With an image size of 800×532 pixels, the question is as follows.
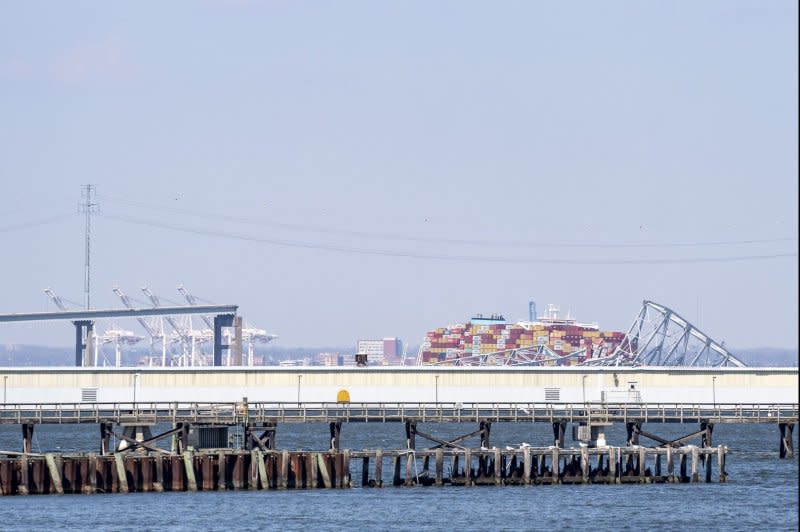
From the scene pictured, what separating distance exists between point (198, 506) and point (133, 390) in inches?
3015

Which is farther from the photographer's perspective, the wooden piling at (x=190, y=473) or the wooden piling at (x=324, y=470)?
the wooden piling at (x=324, y=470)

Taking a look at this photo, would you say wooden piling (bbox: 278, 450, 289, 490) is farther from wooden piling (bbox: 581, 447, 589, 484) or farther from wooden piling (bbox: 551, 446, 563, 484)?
wooden piling (bbox: 581, 447, 589, 484)

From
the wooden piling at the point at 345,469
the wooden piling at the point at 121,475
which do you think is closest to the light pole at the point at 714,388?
the wooden piling at the point at 345,469

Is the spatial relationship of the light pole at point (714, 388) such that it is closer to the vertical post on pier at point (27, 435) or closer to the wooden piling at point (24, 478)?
the vertical post on pier at point (27, 435)

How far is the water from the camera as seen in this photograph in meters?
53.8

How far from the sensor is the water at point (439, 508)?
2117 inches

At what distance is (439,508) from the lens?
191 feet

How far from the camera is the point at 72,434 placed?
11956 cm

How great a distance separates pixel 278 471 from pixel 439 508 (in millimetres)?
8209

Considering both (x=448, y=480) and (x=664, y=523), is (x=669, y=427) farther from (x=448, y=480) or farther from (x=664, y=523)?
(x=664, y=523)

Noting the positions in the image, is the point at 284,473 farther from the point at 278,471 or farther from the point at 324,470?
the point at 324,470

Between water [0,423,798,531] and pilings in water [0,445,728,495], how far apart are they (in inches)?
33.0

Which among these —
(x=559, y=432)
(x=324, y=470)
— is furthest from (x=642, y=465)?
(x=324, y=470)

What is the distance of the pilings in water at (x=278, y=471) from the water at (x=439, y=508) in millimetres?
838
